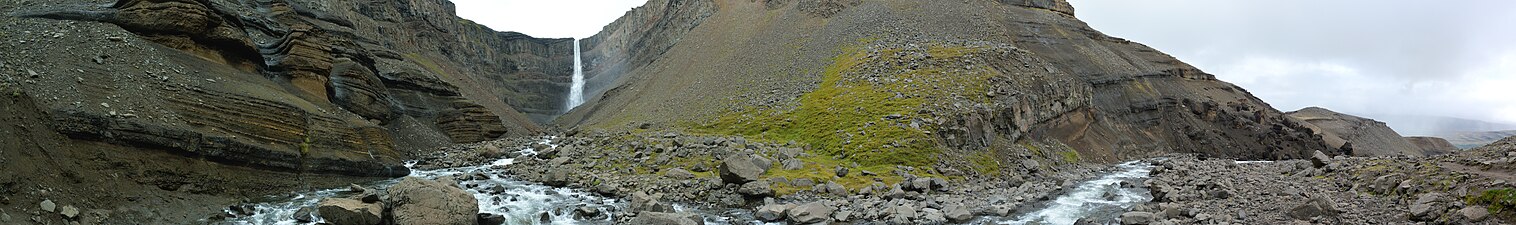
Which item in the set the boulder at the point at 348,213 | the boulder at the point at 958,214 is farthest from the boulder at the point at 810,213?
the boulder at the point at 348,213

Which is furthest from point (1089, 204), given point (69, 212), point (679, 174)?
point (69, 212)

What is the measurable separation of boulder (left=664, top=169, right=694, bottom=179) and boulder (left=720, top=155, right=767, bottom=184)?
1642 millimetres

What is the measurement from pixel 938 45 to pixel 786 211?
115 feet

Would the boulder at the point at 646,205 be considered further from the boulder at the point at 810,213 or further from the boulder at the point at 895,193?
the boulder at the point at 895,193

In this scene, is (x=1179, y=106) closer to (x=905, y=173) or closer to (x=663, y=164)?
(x=905, y=173)

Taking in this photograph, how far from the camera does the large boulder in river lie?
1761 centimetres

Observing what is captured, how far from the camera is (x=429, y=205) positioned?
1809 cm

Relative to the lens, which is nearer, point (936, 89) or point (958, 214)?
point (958, 214)

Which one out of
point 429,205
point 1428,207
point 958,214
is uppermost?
point 1428,207

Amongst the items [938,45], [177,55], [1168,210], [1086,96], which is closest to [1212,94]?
[1086,96]

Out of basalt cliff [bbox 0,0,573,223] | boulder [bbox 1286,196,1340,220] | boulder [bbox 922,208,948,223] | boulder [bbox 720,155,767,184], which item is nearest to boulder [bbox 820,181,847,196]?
boulder [bbox 720,155,767,184]

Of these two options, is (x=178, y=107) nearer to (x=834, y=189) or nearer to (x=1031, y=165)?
(x=834, y=189)

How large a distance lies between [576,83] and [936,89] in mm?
97991

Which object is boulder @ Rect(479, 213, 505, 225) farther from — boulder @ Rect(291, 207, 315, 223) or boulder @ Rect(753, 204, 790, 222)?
boulder @ Rect(753, 204, 790, 222)
